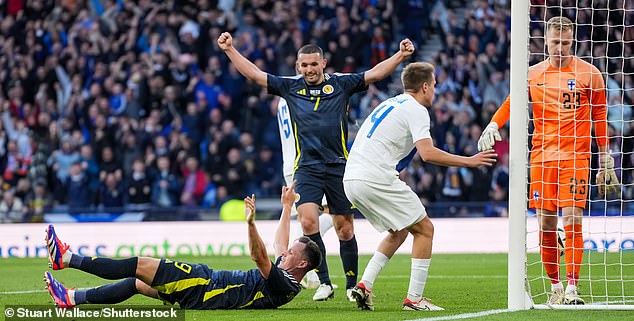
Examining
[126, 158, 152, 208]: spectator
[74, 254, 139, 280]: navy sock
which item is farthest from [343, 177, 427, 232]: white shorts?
[126, 158, 152, 208]: spectator

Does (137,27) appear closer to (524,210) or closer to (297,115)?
(297,115)

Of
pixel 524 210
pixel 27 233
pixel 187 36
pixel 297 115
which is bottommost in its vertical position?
pixel 27 233

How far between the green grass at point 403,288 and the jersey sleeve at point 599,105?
1.43 metres

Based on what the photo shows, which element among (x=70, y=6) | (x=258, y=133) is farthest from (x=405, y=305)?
(x=70, y=6)

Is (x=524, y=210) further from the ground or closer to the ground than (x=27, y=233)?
further from the ground

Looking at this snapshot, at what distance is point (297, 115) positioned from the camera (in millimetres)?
8898

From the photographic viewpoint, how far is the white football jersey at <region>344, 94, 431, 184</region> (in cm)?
754

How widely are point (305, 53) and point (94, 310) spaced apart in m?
2.94

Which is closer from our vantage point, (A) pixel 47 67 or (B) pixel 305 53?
(B) pixel 305 53

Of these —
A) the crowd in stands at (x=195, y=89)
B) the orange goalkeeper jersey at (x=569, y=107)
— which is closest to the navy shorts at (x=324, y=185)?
the orange goalkeeper jersey at (x=569, y=107)

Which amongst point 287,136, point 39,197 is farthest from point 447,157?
point 39,197

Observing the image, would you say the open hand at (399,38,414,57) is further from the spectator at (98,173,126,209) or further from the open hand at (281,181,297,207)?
the spectator at (98,173,126,209)

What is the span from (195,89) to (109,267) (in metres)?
13.3

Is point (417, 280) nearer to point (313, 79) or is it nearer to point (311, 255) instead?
point (311, 255)
